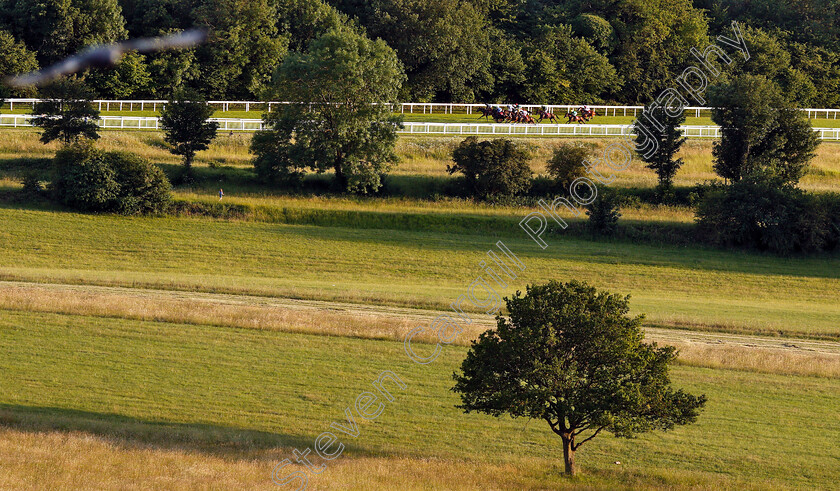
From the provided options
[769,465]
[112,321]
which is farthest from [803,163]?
[112,321]

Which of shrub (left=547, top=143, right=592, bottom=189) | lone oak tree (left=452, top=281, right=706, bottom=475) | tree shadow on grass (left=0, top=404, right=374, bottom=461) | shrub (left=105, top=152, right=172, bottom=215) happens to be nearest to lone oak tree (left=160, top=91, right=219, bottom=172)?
shrub (left=105, top=152, right=172, bottom=215)

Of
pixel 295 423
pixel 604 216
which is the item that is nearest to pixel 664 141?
pixel 604 216

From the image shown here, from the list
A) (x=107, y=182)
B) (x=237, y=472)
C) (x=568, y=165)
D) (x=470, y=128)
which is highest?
(x=470, y=128)

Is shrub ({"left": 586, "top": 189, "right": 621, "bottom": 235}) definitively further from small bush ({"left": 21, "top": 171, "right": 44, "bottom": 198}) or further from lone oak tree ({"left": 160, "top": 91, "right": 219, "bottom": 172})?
small bush ({"left": 21, "top": 171, "right": 44, "bottom": 198})

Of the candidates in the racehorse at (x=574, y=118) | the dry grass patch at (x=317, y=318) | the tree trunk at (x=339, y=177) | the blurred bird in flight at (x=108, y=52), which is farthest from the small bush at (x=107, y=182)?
the racehorse at (x=574, y=118)

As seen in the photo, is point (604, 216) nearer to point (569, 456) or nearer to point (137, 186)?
point (137, 186)

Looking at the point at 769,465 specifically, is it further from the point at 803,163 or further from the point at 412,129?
the point at 412,129
